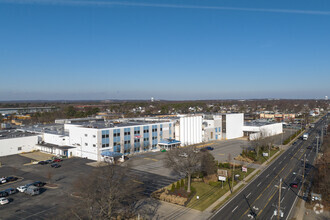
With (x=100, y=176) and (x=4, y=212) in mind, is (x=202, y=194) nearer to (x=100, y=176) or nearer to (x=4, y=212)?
(x=100, y=176)

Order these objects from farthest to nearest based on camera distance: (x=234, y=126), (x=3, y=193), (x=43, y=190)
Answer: (x=234, y=126), (x=43, y=190), (x=3, y=193)

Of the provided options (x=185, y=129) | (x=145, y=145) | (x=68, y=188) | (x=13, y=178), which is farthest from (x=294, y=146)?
(x=13, y=178)

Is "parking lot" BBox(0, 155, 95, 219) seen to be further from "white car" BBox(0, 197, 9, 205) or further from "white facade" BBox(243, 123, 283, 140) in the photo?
"white facade" BBox(243, 123, 283, 140)

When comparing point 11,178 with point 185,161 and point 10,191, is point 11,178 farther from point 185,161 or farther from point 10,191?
point 185,161

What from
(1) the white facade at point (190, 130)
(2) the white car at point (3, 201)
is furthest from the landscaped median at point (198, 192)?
(1) the white facade at point (190, 130)

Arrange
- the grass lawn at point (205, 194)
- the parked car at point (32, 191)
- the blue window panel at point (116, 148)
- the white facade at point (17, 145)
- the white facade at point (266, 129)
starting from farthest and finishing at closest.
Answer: the white facade at point (266, 129) < the white facade at point (17, 145) < the blue window panel at point (116, 148) < the parked car at point (32, 191) < the grass lawn at point (205, 194)

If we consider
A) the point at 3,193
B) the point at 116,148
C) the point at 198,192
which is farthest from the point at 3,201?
the point at 116,148

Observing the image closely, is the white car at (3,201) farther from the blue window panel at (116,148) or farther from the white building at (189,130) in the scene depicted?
the white building at (189,130)
